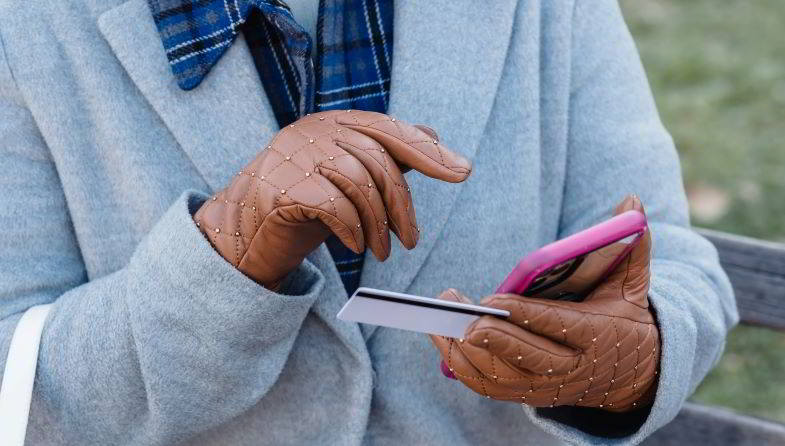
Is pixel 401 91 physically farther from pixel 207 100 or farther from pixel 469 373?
pixel 469 373

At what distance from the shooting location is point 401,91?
4.76 feet

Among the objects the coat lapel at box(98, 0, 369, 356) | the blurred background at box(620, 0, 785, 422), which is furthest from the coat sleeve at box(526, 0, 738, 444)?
the blurred background at box(620, 0, 785, 422)

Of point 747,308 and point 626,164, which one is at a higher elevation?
point 626,164

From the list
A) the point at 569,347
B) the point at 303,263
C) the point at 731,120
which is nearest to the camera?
the point at 569,347

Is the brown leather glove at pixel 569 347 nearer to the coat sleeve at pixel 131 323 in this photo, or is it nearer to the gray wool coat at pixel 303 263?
the gray wool coat at pixel 303 263

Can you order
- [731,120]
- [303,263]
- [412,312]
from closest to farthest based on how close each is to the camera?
[412,312] < [303,263] < [731,120]

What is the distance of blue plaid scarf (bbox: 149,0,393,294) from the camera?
1.38 meters

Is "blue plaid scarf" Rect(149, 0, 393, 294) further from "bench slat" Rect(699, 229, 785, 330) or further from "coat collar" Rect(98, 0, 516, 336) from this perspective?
"bench slat" Rect(699, 229, 785, 330)

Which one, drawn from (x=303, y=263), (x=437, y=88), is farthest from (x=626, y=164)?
(x=303, y=263)

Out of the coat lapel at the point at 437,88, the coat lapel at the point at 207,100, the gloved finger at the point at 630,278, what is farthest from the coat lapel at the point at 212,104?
the gloved finger at the point at 630,278

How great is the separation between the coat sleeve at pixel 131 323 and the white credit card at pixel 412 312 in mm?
219

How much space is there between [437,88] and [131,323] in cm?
55

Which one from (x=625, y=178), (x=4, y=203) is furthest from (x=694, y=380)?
(x=4, y=203)

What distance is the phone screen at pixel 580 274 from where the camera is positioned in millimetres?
1229
